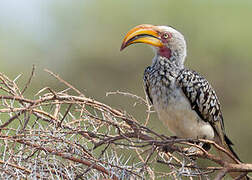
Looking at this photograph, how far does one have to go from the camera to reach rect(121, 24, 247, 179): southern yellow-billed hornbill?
354cm

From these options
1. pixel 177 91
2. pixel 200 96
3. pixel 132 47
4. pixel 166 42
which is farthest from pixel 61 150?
pixel 132 47

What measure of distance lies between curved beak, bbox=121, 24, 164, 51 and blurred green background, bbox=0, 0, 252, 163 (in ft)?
24.4

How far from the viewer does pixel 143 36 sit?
372 cm

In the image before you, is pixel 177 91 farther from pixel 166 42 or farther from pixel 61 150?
pixel 61 150

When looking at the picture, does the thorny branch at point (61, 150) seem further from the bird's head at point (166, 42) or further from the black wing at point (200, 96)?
the bird's head at point (166, 42)

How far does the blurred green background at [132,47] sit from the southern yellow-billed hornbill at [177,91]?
24.3 ft

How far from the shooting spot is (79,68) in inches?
504

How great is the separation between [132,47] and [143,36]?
882 centimetres

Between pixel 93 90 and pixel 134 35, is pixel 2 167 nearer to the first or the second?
pixel 134 35

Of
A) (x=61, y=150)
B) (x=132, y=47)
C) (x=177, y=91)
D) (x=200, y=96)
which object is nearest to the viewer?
(x=61, y=150)

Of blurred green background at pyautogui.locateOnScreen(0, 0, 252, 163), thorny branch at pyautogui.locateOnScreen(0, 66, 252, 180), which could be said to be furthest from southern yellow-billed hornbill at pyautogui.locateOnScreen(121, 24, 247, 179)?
blurred green background at pyautogui.locateOnScreen(0, 0, 252, 163)

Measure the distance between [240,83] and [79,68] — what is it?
3733 millimetres

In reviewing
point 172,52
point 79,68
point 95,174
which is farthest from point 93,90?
point 95,174

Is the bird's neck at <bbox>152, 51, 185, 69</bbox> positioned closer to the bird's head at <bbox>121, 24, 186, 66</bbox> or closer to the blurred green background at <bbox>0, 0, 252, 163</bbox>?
the bird's head at <bbox>121, 24, 186, 66</bbox>
